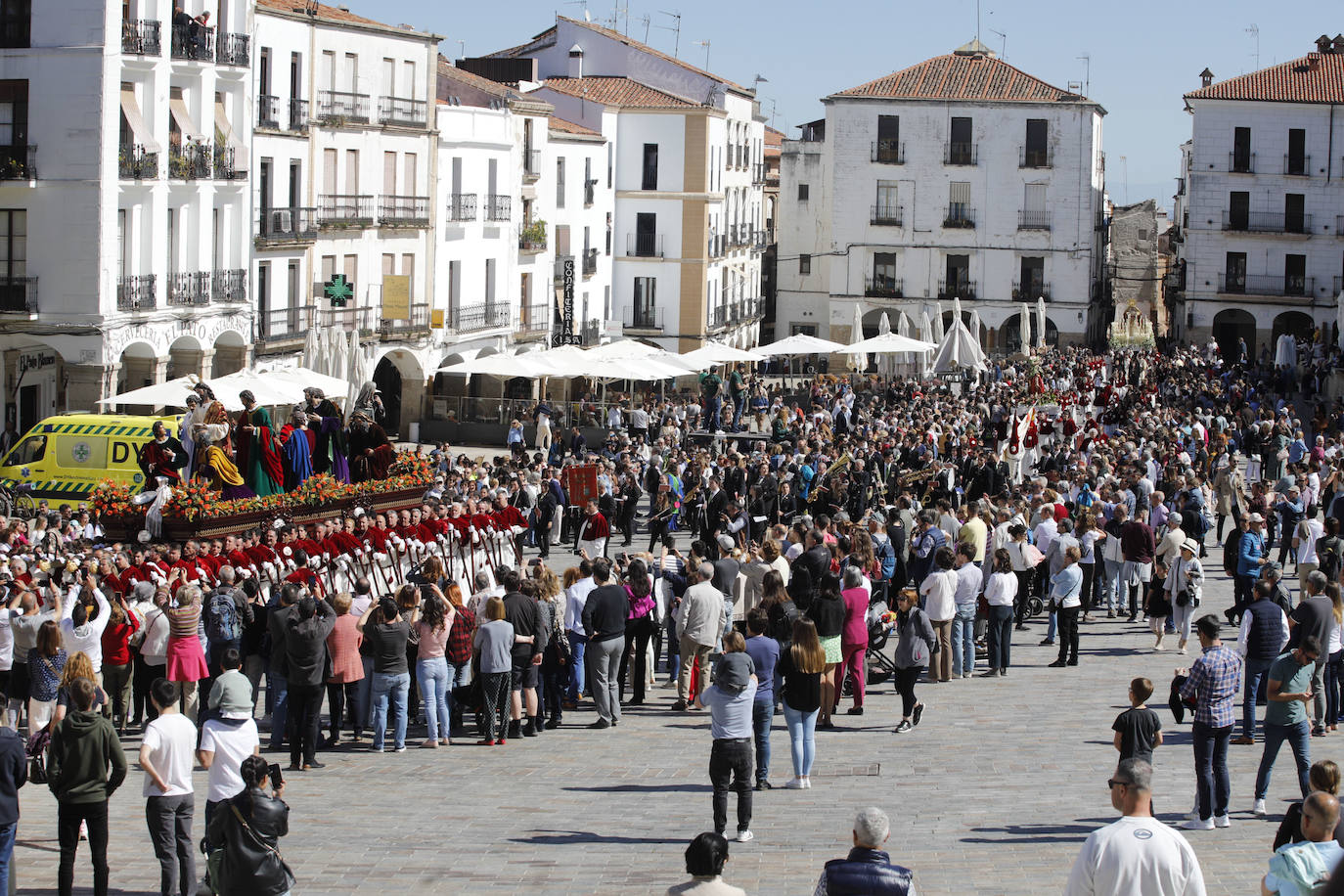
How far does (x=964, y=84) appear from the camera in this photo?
7656cm

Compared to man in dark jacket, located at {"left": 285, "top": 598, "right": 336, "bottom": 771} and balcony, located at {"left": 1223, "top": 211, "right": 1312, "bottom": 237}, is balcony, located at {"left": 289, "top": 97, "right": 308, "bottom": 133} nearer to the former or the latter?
man in dark jacket, located at {"left": 285, "top": 598, "right": 336, "bottom": 771}

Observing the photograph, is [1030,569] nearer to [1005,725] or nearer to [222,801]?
[1005,725]

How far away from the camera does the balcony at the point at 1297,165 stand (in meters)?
73.0

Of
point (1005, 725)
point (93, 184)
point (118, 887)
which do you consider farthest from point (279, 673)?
point (93, 184)

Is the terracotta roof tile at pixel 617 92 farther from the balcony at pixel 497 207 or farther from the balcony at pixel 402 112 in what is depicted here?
the balcony at pixel 402 112

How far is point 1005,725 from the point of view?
17.0m

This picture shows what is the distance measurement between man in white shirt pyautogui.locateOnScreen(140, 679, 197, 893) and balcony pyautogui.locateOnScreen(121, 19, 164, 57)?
3025 cm

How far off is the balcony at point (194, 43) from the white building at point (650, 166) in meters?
25.8

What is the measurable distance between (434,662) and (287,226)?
105ft

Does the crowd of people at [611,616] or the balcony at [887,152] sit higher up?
the balcony at [887,152]

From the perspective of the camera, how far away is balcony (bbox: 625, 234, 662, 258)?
70562 millimetres

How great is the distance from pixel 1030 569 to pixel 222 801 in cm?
1198

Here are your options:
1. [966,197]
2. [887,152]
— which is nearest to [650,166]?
[887,152]

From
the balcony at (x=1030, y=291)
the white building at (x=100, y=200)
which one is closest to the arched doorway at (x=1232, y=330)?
the balcony at (x=1030, y=291)
